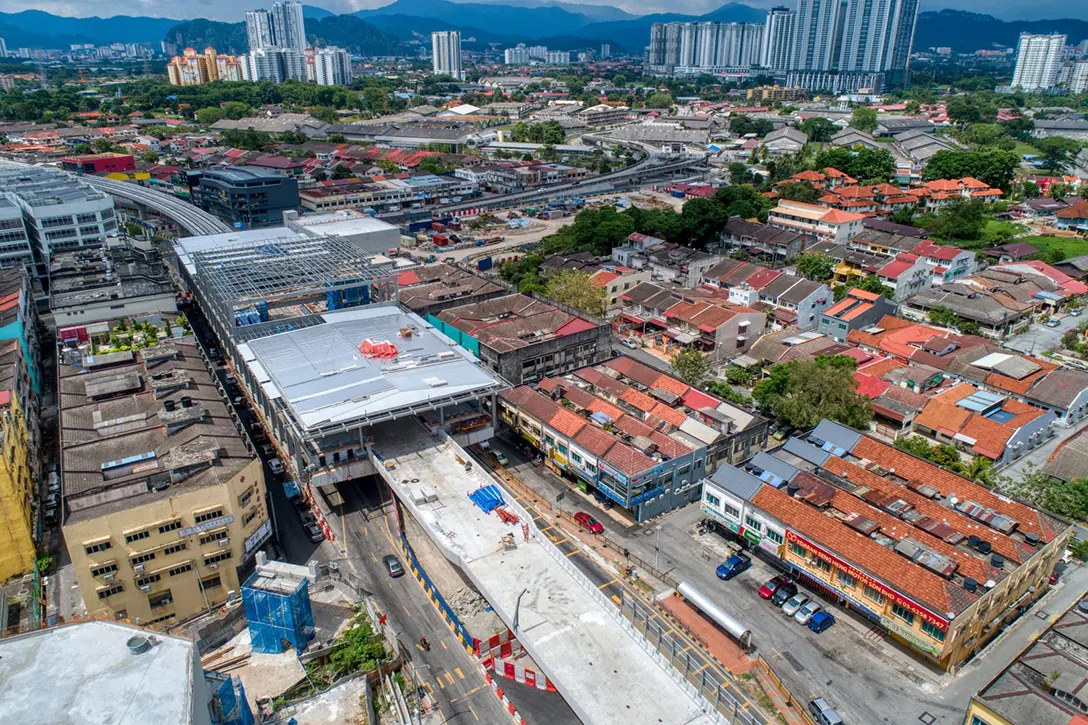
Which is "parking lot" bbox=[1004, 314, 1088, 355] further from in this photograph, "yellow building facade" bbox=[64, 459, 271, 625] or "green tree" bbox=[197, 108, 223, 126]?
"green tree" bbox=[197, 108, 223, 126]

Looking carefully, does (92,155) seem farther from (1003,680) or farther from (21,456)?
(1003,680)

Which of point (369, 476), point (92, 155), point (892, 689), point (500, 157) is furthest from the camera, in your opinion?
point (500, 157)

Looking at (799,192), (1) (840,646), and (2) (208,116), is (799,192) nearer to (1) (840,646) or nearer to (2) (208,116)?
(1) (840,646)

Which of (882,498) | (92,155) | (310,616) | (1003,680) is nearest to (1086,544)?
(882,498)

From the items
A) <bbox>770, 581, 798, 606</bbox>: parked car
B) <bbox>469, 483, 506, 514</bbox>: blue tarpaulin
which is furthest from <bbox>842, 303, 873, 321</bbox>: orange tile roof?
<bbox>469, 483, 506, 514</bbox>: blue tarpaulin

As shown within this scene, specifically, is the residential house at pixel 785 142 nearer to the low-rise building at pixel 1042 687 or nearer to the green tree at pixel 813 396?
the green tree at pixel 813 396

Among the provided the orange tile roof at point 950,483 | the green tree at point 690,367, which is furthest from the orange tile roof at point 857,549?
the green tree at point 690,367
